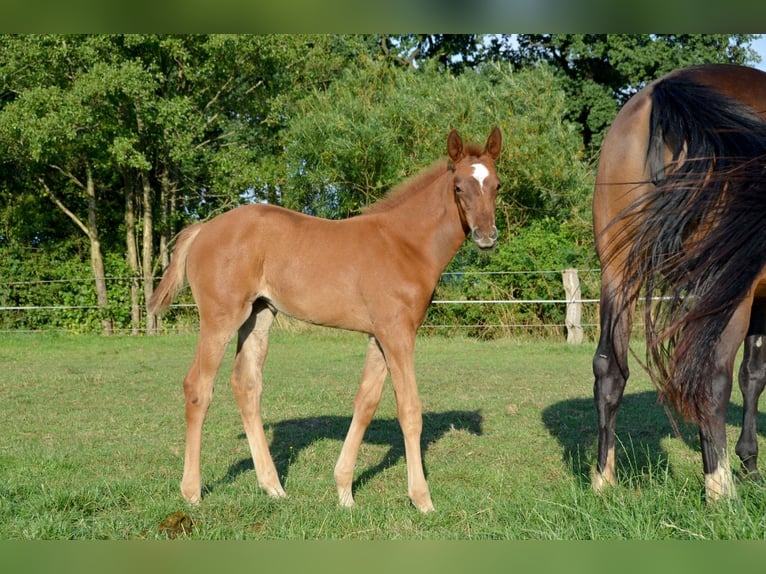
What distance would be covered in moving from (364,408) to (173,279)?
167 centimetres

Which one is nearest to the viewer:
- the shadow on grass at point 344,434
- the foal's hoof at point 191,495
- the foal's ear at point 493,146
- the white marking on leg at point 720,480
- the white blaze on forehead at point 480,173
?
the white marking on leg at point 720,480

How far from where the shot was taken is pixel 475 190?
4852 millimetres

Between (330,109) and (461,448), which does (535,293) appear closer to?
(330,109)

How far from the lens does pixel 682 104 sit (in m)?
3.98

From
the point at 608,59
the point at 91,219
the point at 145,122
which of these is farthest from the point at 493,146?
the point at 608,59

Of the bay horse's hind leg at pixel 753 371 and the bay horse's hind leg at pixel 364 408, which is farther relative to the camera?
the bay horse's hind leg at pixel 753 371

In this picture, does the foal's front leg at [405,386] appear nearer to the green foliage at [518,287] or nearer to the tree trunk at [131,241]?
the green foliage at [518,287]

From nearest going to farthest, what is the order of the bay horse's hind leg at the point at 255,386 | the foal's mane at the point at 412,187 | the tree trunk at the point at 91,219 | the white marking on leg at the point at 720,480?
the white marking on leg at the point at 720,480
the bay horse's hind leg at the point at 255,386
the foal's mane at the point at 412,187
the tree trunk at the point at 91,219

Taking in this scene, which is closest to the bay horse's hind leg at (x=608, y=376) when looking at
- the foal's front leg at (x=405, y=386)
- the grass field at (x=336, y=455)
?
the grass field at (x=336, y=455)

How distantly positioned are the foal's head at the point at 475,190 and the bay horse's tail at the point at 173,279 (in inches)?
75.8

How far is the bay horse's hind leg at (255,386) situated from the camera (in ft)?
16.4

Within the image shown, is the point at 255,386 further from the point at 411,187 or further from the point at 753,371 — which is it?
the point at 753,371

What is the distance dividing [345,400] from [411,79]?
14903mm

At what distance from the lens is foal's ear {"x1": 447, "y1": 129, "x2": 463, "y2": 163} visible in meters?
4.95
